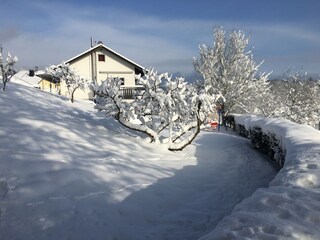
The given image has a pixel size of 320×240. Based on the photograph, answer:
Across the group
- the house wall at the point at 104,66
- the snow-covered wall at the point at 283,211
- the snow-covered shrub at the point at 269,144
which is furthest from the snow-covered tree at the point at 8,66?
the house wall at the point at 104,66

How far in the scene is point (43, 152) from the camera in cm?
770

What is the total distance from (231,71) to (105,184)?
79.5 ft

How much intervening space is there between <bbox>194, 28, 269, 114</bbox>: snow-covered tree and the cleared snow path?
713 inches

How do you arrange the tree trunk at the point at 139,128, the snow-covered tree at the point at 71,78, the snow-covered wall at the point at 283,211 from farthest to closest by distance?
the snow-covered tree at the point at 71,78 < the tree trunk at the point at 139,128 < the snow-covered wall at the point at 283,211

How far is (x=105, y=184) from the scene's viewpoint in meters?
6.67

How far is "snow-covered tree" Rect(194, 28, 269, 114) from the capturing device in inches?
1133

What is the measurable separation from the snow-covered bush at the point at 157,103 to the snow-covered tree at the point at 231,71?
681 inches

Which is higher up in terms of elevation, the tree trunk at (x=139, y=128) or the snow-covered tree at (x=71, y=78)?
the snow-covered tree at (x=71, y=78)

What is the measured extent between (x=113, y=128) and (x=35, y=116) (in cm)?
287

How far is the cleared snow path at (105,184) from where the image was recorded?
208 inches

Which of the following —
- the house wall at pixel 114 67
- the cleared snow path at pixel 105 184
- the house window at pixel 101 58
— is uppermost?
the house window at pixel 101 58

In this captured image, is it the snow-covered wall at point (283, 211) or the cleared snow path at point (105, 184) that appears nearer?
the snow-covered wall at point (283, 211)

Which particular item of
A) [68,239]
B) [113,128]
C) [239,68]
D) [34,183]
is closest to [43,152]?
[34,183]

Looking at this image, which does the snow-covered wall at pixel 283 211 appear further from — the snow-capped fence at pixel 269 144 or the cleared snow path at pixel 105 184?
the snow-capped fence at pixel 269 144
